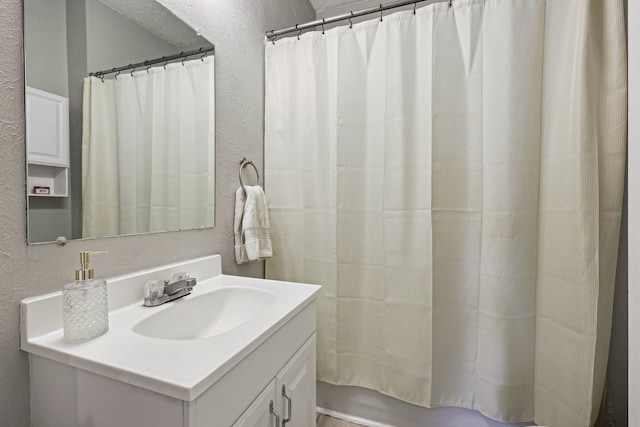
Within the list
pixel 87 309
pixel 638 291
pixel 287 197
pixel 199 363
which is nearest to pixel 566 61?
pixel 638 291

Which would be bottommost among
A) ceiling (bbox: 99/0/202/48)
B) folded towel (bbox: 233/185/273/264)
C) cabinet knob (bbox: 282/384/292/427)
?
cabinet knob (bbox: 282/384/292/427)

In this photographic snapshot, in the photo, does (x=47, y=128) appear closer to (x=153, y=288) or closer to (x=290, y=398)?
(x=153, y=288)

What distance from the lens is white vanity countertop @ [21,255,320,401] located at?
515mm

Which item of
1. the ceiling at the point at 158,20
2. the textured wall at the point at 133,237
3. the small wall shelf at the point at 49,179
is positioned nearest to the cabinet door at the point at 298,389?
the textured wall at the point at 133,237

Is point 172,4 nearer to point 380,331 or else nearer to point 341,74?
point 341,74

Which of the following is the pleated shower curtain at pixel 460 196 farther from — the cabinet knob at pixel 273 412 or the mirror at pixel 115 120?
the cabinet knob at pixel 273 412

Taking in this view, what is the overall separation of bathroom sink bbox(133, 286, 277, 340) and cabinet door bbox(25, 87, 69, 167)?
46 cm

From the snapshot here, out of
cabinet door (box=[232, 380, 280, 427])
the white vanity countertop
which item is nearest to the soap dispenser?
the white vanity countertop

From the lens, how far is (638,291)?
743mm

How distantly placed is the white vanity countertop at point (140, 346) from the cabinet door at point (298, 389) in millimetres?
179

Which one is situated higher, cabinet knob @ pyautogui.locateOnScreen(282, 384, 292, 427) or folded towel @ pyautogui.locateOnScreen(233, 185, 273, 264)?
folded towel @ pyautogui.locateOnScreen(233, 185, 273, 264)

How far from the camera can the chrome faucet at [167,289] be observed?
0.86m

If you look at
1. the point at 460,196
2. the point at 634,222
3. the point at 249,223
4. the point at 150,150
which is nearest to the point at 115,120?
the point at 150,150

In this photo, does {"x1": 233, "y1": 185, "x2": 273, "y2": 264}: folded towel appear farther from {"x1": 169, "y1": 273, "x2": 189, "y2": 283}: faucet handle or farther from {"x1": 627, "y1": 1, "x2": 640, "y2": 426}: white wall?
{"x1": 627, "y1": 1, "x2": 640, "y2": 426}: white wall
